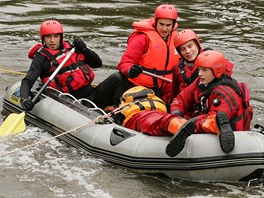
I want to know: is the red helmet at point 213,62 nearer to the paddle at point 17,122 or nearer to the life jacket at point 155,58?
the life jacket at point 155,58

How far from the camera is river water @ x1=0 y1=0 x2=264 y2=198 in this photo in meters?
5.78

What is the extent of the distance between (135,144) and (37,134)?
5.46 ft

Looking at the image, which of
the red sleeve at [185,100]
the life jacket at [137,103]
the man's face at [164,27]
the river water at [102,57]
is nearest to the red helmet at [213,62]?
the red sleeve at [185,100]

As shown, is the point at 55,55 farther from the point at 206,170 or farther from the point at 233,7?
the point at 233,7

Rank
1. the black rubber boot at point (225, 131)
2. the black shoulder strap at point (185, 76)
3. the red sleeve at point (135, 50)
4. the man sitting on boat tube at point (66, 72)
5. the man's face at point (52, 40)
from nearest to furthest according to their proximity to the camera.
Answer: the black rubber boot at point (225, 131) → the black shoulder strap at point (185, 76) → the red sleeve at point (135, 50) → the man sitting on boat tube at point (66, 72) → the man's face at point (52, 40)

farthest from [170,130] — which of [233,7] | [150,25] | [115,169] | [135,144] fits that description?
[233,7]

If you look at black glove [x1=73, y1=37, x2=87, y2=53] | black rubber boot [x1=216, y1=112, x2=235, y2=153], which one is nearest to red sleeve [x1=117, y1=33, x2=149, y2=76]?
black glove [x1=73, y1=37, x2=87, y2=53]

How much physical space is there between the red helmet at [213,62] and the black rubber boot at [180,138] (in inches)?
23.4

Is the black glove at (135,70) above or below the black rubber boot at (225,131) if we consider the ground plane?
above

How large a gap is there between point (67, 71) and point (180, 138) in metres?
2.29

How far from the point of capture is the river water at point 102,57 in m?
5.78

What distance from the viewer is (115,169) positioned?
20.2 feet

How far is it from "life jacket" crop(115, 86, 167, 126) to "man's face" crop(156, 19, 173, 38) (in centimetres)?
73

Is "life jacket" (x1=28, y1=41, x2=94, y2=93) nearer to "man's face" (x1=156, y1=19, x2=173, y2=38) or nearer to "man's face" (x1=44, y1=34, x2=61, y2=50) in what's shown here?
"man's face" (x1=44, y1=34, x2=61, y2=50)
